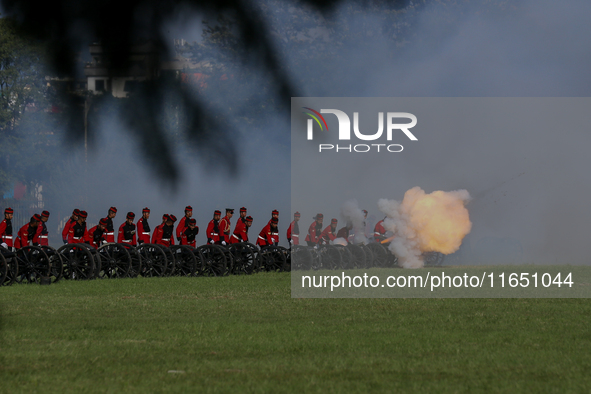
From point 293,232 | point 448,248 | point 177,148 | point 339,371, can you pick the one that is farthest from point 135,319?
point 448,248

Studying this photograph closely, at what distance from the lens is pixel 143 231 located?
752 inches

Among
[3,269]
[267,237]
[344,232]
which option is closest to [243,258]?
[267,237]

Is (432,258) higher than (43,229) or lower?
lower

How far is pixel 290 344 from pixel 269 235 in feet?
45.5

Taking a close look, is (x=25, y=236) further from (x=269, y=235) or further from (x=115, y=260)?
(x=269, y=235)

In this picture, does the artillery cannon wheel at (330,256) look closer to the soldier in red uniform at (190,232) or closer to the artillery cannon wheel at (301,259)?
the artillery cannon wheel at (301,259)

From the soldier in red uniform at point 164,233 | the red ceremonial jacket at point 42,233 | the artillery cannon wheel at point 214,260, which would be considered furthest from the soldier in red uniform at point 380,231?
the red ceremonial jacket at point 42,233

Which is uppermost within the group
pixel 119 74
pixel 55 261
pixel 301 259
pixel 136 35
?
pixel 136 35

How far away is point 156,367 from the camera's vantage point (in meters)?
6.19

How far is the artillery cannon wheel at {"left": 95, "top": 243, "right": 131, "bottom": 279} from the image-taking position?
16312 mm

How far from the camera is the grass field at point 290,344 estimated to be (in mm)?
5641

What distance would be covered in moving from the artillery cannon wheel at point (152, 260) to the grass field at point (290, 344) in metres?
4.84

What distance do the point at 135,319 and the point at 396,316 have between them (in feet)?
10.6

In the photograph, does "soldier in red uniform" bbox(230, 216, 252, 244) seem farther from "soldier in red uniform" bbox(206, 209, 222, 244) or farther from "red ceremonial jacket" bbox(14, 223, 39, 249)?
"red ceremonial jacket" bbox(14, 223, 39, 249)
